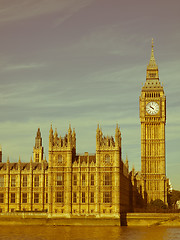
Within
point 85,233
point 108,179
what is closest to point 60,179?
point 108,179

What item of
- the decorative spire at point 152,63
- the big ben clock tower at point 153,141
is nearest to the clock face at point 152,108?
the big ben clock tower at point 153,141

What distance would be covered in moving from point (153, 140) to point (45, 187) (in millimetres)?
51247

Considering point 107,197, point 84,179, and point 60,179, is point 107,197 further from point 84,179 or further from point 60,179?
point 60,179

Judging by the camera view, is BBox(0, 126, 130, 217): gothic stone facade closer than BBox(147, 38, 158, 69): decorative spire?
Yes

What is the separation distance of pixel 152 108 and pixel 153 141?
10.6 m

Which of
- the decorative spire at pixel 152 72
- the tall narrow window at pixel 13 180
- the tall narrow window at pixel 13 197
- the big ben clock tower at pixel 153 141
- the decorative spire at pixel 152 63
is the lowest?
the tall narrow window at pixel 13 197

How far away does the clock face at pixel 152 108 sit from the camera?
165 meters

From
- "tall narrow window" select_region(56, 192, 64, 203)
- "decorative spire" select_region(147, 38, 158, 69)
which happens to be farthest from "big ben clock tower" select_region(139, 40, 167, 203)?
"tall narrow window" select_region(56, 192, 64, 203)

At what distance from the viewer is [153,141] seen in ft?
538

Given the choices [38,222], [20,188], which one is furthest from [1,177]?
[38,222]

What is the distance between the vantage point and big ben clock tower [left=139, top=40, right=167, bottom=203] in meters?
159

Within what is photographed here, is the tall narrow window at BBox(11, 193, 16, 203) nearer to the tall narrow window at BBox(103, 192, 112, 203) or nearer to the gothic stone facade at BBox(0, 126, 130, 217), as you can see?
the gothic stone facade at BBox(0, 126, 130, 217)

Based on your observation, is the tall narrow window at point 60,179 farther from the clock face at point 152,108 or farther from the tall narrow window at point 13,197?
the clock face at point 152,108

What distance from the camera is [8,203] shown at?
124 meters
